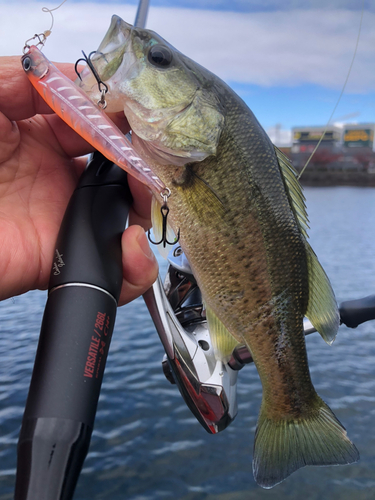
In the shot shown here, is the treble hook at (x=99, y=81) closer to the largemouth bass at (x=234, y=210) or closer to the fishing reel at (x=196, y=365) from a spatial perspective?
the largemouth bass at (x=234, y=210)

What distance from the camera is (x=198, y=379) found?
2164 millimetres

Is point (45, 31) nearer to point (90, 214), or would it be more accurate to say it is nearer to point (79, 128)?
point (79, 128)

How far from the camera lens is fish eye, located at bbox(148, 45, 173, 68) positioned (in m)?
1.53

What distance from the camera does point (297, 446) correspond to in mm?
1651

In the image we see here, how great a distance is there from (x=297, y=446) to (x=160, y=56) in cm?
154

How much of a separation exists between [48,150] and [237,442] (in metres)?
3.66

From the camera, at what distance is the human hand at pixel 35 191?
171cm

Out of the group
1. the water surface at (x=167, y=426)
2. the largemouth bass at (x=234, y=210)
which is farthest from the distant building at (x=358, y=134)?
the largemouth bass at (x=234, y=210)

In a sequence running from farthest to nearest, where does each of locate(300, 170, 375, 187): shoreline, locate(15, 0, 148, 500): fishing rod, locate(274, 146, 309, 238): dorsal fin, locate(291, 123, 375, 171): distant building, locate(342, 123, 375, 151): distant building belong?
Result: locate(342, 123, 375, 151): distant building, locate(291, 123, 375, 171): distant building, locate(300, 170, 375, 187): shoreline, locate(274, 146, 309, 238): dorsal fin, locate(15, 0, 148, 500): fishing rod

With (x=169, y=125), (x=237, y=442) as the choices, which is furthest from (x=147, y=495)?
(x=169, y=125)

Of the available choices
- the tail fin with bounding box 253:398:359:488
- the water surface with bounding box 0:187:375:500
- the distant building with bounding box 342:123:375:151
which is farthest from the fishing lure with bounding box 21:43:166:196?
the distant building with bounding box 342:123:375:151

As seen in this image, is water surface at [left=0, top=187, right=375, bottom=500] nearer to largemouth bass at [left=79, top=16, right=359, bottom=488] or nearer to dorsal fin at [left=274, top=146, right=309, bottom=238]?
largemouth bass at [left=79, top=16, right=359, bottom=488]

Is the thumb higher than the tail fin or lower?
higher

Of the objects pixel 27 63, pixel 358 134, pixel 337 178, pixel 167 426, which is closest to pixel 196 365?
pixel 27 63
